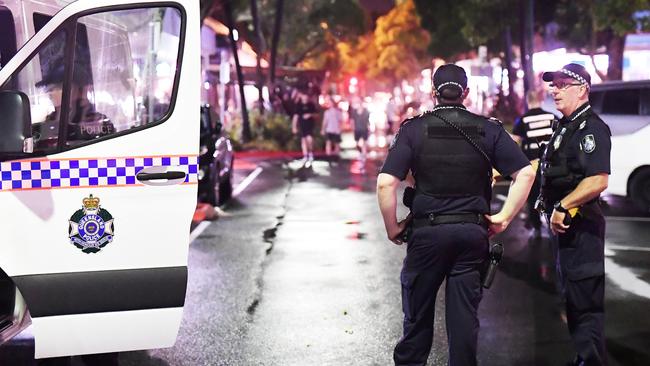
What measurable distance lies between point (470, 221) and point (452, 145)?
0.39 meters

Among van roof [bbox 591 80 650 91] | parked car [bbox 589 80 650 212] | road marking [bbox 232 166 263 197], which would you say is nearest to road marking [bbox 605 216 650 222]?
parked car [bbox 589 80 650 212]

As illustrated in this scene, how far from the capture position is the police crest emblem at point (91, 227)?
402cm

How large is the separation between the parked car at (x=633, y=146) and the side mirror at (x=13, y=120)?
9302mm

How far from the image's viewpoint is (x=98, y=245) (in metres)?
4.05

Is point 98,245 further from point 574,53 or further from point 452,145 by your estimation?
point 574,53

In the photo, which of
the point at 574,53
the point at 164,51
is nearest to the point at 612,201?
the point at 164,51

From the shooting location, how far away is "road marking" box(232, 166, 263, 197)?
14.8 meters

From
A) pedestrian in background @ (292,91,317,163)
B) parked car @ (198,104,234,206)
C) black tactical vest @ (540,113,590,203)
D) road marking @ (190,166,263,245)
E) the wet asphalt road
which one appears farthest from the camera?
pedestrian in background @ (292,91,317,163)

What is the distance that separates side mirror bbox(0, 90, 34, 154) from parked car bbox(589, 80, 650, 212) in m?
9.30

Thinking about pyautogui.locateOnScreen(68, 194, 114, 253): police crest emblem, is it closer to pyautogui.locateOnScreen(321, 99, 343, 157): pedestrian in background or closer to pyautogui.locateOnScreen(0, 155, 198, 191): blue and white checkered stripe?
pyautogui.locateOnScreen(0, 155, 198, 191): blue and white checkered stripe

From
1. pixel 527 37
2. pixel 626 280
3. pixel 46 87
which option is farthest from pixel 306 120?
pixel 46 87

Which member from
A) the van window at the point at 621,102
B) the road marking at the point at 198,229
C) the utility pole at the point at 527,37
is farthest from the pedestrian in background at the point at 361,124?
the road marking at the point at 198,229

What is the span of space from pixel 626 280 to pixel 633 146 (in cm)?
438

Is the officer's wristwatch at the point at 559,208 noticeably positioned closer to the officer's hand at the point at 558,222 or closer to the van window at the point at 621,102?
the officer's hand at the point at 558,222
